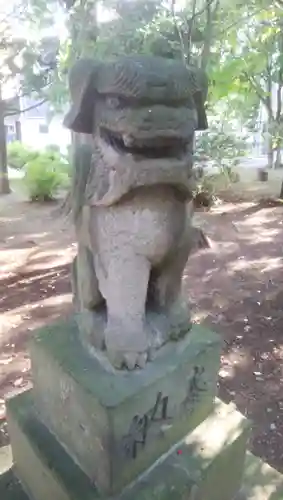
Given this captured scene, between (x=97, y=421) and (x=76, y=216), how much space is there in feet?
2.25

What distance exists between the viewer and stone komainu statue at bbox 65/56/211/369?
135cm

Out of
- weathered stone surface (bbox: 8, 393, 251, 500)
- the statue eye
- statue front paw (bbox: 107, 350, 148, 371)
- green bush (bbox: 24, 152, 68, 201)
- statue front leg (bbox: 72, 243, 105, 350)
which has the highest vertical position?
the statue eye

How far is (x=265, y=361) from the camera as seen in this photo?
11.1 feet

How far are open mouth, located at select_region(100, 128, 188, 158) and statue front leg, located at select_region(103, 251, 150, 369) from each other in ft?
1.09

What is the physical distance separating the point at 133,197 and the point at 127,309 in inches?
15.0

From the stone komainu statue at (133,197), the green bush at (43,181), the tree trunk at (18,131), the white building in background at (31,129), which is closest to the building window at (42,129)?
the white building in background at (31,129)

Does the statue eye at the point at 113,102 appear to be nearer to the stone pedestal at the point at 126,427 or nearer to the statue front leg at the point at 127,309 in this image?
the statue front leg at the point at 127,309

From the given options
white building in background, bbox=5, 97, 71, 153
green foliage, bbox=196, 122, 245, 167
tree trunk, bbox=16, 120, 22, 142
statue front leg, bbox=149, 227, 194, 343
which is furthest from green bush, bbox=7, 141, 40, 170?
statue front leg, bbox=149, 227, 194, 343

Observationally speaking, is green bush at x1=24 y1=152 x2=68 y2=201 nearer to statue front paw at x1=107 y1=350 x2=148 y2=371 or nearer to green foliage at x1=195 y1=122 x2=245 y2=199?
green foliage at x1=195 y1=122 x2=245 y2=199

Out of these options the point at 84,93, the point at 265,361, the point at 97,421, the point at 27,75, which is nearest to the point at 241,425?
the point at 97,421

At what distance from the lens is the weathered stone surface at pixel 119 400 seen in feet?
5.13

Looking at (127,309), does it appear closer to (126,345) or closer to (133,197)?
(126,345)

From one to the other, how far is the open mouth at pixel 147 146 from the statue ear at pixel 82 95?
0.25 ft

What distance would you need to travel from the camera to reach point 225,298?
441 centimetres
